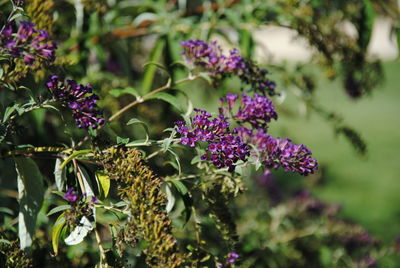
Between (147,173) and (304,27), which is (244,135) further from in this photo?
(304,27)

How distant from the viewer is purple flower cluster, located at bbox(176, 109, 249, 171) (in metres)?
0.98

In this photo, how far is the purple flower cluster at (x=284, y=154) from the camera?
3.53ft

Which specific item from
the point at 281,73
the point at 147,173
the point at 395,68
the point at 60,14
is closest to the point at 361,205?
the point at 281,73

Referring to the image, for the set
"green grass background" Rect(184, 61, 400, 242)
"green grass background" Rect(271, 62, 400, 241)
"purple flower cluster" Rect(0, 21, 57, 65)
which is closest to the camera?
"purple flower cluster" Rect(0, 21, 57, 65)

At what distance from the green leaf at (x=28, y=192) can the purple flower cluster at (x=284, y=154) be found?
20.3 inches

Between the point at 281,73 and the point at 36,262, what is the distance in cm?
131

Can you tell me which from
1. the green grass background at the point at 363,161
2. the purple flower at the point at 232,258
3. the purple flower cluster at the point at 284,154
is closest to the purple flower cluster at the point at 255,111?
the purple flower cluster at the point at 284,154

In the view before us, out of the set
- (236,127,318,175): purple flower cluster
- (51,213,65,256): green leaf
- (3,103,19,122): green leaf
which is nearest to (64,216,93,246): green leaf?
(51,213,65,256): green leaf

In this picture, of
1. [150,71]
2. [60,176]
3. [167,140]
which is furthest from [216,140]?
[150,71]

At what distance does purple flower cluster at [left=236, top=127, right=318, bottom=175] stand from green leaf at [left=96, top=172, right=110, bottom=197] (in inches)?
13.9

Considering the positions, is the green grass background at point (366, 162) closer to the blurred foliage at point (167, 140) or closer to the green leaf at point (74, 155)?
the blurred foliage at point (167, 140)

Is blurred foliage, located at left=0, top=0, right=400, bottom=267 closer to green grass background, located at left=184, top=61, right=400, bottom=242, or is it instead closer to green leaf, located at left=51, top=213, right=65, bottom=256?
green leaf, located at left=51, top=213, right=65, bottom=256

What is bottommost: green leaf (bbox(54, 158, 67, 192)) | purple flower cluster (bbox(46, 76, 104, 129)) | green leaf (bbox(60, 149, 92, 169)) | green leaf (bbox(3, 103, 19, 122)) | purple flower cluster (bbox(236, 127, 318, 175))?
green leaf (bbox(54, 158, 67, 192))

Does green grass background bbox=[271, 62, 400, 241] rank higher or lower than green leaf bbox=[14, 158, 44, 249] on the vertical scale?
lower
